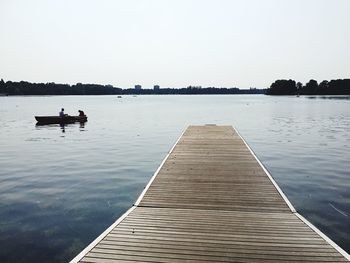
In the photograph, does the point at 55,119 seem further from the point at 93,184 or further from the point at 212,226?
the point at 212,226

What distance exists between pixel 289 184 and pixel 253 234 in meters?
Answer: 9.42

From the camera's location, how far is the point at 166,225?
30.8ft

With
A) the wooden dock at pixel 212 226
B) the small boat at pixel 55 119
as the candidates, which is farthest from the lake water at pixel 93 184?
the small boat at pixel 55 119

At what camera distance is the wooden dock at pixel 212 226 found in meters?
7.54

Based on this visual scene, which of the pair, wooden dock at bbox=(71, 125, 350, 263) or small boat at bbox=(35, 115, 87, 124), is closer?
wooden dock at bbox=(71, 125, 350, 263)

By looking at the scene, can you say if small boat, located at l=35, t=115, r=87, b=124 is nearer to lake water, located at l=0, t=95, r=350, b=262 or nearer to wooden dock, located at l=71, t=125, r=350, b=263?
lake water, located at l=0, t=95, r=350, b=262

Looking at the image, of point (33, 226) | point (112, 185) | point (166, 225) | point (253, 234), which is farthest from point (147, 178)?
point (253, 234)

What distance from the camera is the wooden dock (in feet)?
24.7

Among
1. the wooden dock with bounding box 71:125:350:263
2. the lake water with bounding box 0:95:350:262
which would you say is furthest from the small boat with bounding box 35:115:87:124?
the wooden dock with bounding box 71:125:350:263

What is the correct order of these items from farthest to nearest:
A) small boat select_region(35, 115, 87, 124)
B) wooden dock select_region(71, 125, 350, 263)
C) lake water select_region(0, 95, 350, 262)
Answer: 1. small boat select_region(35, 115, 87, 124)
2. lake water select_region(0, 95, 350, 262)
3. wooden dock select_region(71, 125, 350, 263)

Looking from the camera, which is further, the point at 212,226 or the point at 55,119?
the point at 55,119

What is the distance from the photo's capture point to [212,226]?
930cm

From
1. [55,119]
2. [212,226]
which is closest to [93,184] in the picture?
[212,226]

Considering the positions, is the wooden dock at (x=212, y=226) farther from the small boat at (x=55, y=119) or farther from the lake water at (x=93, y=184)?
the small boat at (x=55, y=119)
